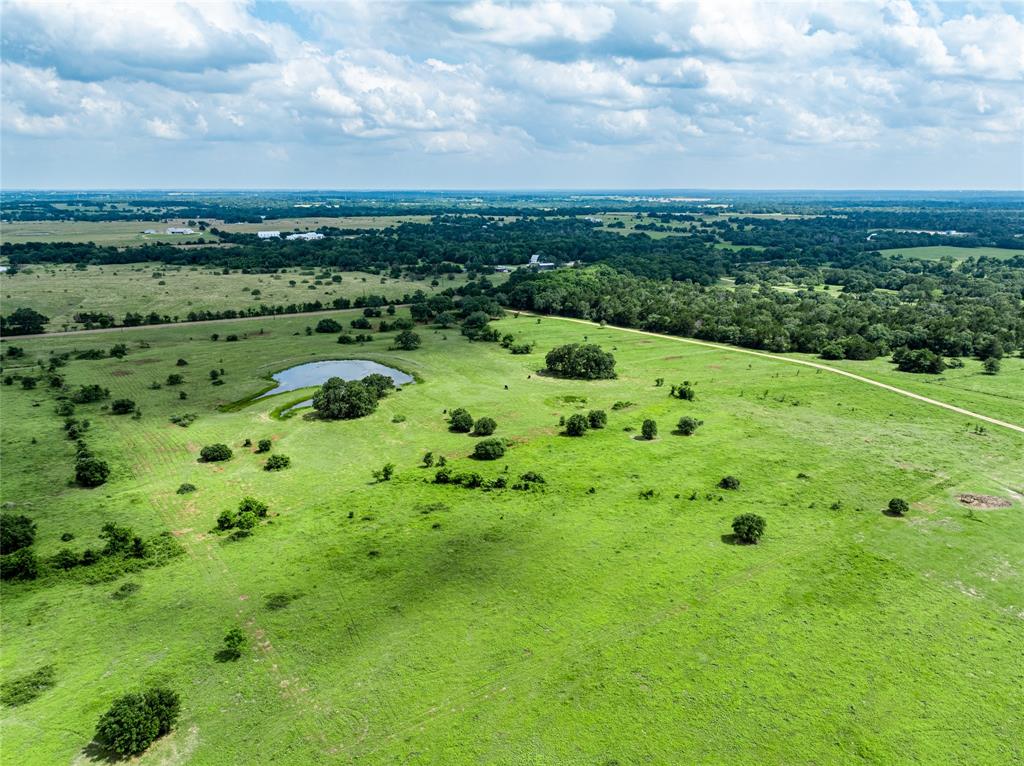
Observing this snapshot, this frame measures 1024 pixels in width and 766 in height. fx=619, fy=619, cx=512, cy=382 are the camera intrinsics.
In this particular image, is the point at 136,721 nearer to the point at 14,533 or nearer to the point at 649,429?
the point at 14,533

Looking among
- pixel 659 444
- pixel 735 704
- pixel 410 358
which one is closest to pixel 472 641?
pixel 735 704

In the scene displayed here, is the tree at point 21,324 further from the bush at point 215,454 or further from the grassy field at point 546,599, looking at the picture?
the bush at point 215,454

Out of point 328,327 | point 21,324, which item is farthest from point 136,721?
point 21,324

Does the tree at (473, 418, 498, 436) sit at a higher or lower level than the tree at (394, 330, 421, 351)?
lower

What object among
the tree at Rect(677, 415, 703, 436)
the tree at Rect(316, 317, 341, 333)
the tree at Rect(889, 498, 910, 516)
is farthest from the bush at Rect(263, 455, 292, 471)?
the tree at Rect(316, 317, 341, 333)

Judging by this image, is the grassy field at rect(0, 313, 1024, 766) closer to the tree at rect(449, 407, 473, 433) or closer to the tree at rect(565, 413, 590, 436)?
the tree at rect(565, 413, 590, 436)

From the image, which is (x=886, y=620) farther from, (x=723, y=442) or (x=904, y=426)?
(x=904, y=426)
